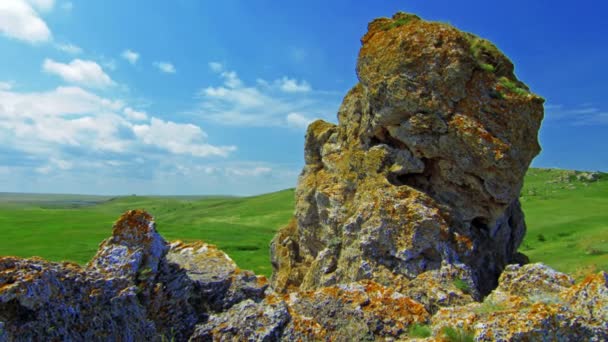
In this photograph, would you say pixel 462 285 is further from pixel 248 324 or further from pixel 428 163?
pixel 248 324

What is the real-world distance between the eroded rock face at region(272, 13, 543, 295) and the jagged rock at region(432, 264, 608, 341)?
17.9ft

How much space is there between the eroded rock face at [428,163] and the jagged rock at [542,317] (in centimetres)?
544

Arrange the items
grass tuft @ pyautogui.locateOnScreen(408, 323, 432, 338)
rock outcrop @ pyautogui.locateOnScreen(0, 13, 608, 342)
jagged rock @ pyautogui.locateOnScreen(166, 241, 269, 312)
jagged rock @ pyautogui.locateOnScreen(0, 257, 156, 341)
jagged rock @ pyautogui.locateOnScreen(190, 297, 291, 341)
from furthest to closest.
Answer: jagged rock @ pyautogui.locateOnScreen(166, 241, 269, 312) < jagged rock @ pyautogui.locateOnScreen(190, 297, 291, 341) < grass tuft @ pyautogui.locateOnScreen(408, 323, 432, 338) < rock outcrop @ pyautogui.locateOnScreen(0, 13, 608, 342) < jagged rock @ pyautogui.locateOnScreen(0, 257, 156, 341)

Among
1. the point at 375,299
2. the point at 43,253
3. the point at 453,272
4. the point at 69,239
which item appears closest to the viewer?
the point at 375,299

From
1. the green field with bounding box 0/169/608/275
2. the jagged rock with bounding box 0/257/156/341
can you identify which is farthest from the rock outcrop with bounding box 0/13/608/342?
the green field with bounding box 0/169/608/275

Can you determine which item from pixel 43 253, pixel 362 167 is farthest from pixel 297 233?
pixel 43 253

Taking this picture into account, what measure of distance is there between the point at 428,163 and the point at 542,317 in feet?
32.9

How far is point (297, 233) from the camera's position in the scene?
20.6m

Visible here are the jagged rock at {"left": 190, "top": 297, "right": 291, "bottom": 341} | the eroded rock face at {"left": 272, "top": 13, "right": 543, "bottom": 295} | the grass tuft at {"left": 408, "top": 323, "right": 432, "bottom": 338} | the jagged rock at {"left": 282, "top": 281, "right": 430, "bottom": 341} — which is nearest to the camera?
the grass tuft at {"left": 408, "top": 323, "right": 432, "bottom": 338}

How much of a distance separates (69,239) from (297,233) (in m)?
39.3

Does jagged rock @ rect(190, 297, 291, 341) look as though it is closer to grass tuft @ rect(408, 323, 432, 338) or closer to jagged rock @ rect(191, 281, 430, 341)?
jagged rock @ rect(191, 281, 430, 341)

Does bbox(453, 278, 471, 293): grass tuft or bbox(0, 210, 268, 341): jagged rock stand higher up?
bbox(0, 210, 268, 341): jagged rock

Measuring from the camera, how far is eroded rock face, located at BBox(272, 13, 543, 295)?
1423 cm

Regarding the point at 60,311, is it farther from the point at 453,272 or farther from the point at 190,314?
the point at 453,272
